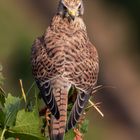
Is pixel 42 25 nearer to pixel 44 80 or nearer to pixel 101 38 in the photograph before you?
pixel 101 38

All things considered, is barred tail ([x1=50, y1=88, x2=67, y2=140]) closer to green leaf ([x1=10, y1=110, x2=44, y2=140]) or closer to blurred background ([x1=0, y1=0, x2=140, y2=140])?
green leaf ([x1=10, y1=110, x2=44, y2=140])

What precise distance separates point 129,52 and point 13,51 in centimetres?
534

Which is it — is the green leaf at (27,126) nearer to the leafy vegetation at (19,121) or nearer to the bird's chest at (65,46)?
the leafy vegetation at (19,121)

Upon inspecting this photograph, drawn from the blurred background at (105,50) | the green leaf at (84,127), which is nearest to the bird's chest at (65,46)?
the green leaf at (84,127)

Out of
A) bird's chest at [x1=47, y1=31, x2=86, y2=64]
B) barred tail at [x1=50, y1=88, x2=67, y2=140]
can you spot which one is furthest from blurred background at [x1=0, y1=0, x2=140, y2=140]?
barred tail at [x1=50, y1=88, x2=67, y2=140]

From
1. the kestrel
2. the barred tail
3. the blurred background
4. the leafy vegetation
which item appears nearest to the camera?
the leafy vegetation

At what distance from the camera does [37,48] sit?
6.83m

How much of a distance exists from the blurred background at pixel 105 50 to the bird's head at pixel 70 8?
1183 centimetres

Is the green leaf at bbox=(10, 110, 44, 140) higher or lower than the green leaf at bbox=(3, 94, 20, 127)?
lower

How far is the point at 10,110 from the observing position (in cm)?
463

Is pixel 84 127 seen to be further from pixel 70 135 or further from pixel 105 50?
pixel 105 50

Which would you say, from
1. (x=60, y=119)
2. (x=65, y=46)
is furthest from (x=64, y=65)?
(x=60, y=119)

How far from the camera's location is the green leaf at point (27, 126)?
15.0 feet

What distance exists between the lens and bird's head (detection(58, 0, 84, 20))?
713cm
